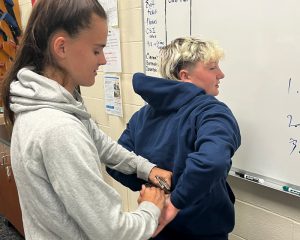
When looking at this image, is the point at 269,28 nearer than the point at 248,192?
Yes

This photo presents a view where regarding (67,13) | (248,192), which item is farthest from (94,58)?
(248,192)

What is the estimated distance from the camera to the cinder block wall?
4.36 feet

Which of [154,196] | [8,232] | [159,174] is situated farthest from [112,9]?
[8,232]

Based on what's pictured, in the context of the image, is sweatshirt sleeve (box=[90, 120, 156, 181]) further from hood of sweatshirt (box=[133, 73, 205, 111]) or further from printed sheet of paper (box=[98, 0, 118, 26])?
printed sheet of paper (box=[98, 0, 118, 26])

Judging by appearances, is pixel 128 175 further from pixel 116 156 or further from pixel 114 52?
pixel 114 52

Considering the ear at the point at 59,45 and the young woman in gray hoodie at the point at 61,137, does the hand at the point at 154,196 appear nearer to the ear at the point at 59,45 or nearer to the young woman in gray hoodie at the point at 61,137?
the young woman in gray hoodie at the point at 61,137

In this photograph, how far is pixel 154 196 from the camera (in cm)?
96

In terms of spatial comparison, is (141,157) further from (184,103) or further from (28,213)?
(28,213)

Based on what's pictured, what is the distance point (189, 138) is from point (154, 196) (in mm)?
191

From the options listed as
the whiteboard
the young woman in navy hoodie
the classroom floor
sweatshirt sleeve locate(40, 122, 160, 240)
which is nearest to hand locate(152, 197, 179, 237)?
the young woman in navy hoodie

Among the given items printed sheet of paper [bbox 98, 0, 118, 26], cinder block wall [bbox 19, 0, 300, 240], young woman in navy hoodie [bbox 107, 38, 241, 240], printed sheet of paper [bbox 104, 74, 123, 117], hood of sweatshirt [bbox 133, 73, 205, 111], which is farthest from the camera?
printed sheet of paper [bbox 104, 74, 123, 117]

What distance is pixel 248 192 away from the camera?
146cm

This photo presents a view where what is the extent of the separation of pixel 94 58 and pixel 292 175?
823mm

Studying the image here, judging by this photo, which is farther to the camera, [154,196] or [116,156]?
[116,156]
